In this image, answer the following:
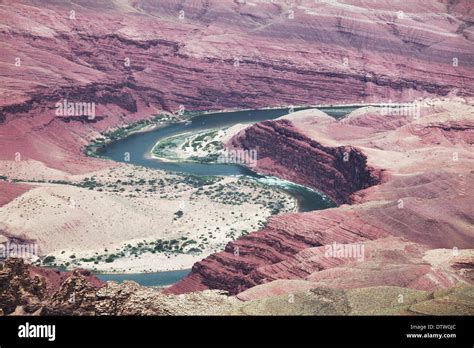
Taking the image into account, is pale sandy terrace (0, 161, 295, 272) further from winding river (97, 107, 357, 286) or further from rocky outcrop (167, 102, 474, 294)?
rocky outcrop (167, 102, 474, 294)

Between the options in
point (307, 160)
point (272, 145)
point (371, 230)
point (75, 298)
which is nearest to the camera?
point (75, 298)

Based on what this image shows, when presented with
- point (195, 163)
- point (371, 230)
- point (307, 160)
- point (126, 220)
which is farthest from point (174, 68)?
point (371, 230)

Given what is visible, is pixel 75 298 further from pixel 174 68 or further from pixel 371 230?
pixel 174 68

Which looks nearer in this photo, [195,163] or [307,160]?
[307,160]
